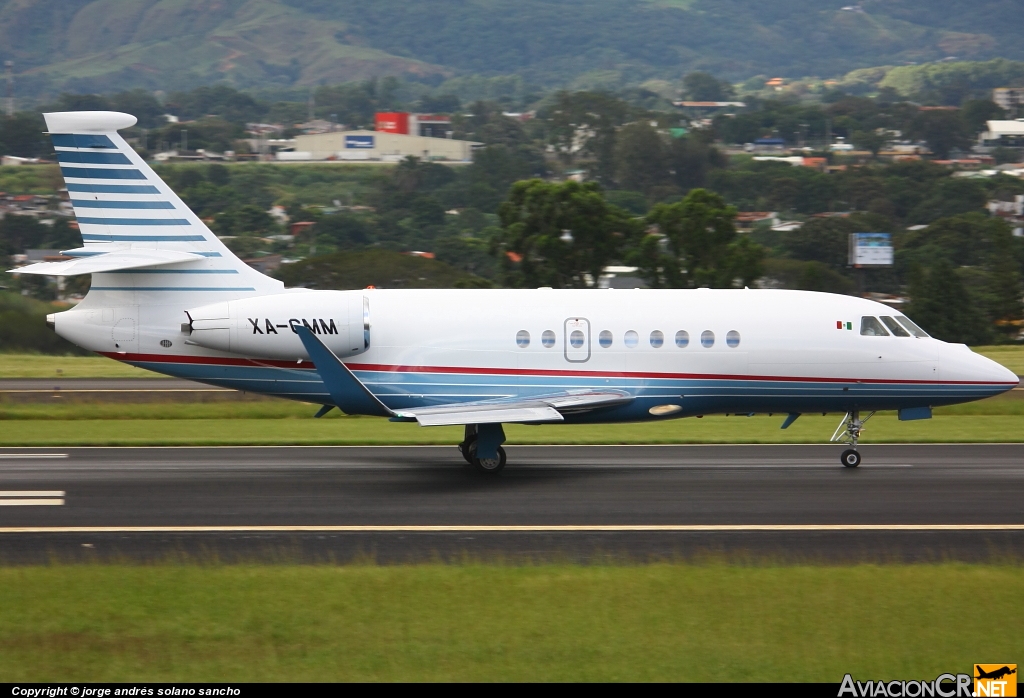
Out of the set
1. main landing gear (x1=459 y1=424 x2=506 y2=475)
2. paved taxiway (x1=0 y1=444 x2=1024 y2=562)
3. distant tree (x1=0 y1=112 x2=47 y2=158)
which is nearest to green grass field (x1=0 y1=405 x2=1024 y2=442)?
paved taxiway (x1=0 y1=444 x2=1024 y2=562)

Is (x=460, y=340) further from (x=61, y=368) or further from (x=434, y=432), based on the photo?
(x=61, y=368)

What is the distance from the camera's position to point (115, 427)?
2806 centimetres

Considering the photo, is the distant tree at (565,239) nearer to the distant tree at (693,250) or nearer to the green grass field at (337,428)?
the distant tree at (693,250)

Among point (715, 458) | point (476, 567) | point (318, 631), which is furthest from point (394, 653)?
point (715, 458)

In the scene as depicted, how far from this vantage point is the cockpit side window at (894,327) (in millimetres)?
22406

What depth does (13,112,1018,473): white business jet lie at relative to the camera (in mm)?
21781

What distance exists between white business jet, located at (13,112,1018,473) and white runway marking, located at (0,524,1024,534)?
4.53 m

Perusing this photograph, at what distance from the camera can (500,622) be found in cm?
1228

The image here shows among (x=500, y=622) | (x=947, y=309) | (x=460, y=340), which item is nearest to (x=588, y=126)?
(x=947, y=309)

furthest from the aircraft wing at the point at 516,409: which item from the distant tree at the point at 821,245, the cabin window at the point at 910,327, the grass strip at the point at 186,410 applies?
the distant tree at the point at 821,245

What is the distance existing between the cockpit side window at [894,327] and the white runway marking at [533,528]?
18.8 ft

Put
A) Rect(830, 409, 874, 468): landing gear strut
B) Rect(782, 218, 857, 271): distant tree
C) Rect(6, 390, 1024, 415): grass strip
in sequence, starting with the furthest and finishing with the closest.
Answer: Rect(782, 218, 857, 271): distant tree, Rect(6, 390, 1024, 415): grass strip, Rect(830, 409, 874, 468): landing gear strut

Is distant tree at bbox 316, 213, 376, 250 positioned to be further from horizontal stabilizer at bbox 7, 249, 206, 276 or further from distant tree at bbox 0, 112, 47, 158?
horizontal stabilizer at bbox 7, 249, 206, 276

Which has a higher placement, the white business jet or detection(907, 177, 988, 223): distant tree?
the white business jet
